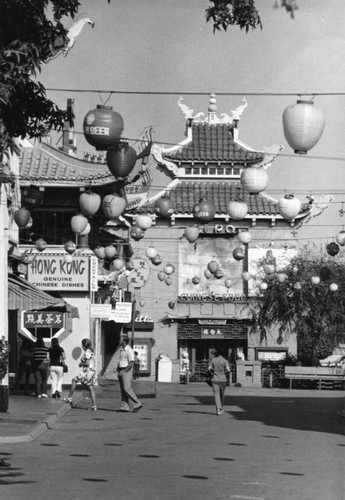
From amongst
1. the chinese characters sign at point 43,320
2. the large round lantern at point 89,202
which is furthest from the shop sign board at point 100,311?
the large round lantern at point 89,202

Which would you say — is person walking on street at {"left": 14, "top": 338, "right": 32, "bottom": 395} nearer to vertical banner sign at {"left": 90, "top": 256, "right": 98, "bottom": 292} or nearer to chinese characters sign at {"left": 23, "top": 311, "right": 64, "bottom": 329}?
chinese characters sign at {"left": 23, "top": 311, "right": 64, "bottom": 329}

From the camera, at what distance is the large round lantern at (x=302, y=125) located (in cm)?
1942

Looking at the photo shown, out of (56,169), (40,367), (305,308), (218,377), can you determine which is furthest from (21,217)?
(305,308)

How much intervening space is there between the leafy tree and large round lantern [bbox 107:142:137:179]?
37829 millimetres

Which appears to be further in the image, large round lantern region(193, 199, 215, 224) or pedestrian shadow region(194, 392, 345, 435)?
large round lantern region(193, 199, 215, 224)

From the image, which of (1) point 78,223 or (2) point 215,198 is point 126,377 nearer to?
(1) point 78,223

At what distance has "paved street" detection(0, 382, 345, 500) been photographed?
14391 mm

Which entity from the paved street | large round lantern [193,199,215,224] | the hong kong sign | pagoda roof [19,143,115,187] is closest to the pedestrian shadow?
the paved street

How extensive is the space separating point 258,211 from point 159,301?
6815 millimetres

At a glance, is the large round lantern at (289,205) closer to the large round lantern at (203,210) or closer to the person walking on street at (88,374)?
the person walking on street at (88,374)

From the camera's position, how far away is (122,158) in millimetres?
22562

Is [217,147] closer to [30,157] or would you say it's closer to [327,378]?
[327,378]

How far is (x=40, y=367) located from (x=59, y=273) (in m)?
8.45

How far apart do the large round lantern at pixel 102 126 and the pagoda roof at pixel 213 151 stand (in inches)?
1767
